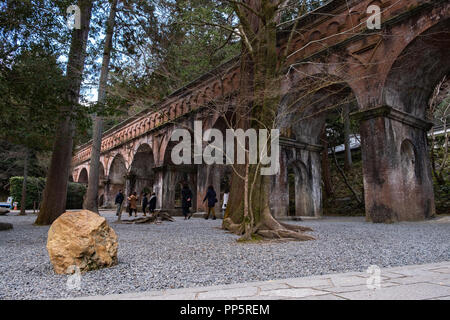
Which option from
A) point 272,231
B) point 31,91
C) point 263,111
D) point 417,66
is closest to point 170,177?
point 31,91

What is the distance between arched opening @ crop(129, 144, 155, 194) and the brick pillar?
18.7 meters

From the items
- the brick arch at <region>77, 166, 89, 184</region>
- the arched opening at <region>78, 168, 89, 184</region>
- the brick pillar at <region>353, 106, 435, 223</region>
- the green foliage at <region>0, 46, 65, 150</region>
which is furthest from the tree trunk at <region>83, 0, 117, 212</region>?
the arched opening at <region>78, 168, 89, 184</region>

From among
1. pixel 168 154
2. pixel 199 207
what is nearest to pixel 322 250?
pixel 199 207

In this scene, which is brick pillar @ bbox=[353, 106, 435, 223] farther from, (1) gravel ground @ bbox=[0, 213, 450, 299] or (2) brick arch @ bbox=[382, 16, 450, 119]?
(1) gravel ground @ bbox=[0, 213, 450, 299]

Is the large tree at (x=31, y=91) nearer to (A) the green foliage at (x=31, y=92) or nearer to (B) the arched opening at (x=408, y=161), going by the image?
(A) the green foliage at (x=31, y=92)

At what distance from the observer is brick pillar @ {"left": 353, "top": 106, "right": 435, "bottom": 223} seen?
30.2ft

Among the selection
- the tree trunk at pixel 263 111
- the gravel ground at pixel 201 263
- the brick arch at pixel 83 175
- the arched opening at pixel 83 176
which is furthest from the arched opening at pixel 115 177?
the gravel ground at pixel 201 263

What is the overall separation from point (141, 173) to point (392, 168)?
68.9ft

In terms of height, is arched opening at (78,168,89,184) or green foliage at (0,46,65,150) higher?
arched opening at (78,168,89,184)

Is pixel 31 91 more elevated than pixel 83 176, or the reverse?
pixel 83 176

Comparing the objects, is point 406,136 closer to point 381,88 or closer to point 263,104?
point 381,88

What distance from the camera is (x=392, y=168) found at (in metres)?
9.23

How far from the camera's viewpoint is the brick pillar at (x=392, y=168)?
362 inches

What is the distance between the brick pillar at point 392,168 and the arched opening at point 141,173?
18.7 m
